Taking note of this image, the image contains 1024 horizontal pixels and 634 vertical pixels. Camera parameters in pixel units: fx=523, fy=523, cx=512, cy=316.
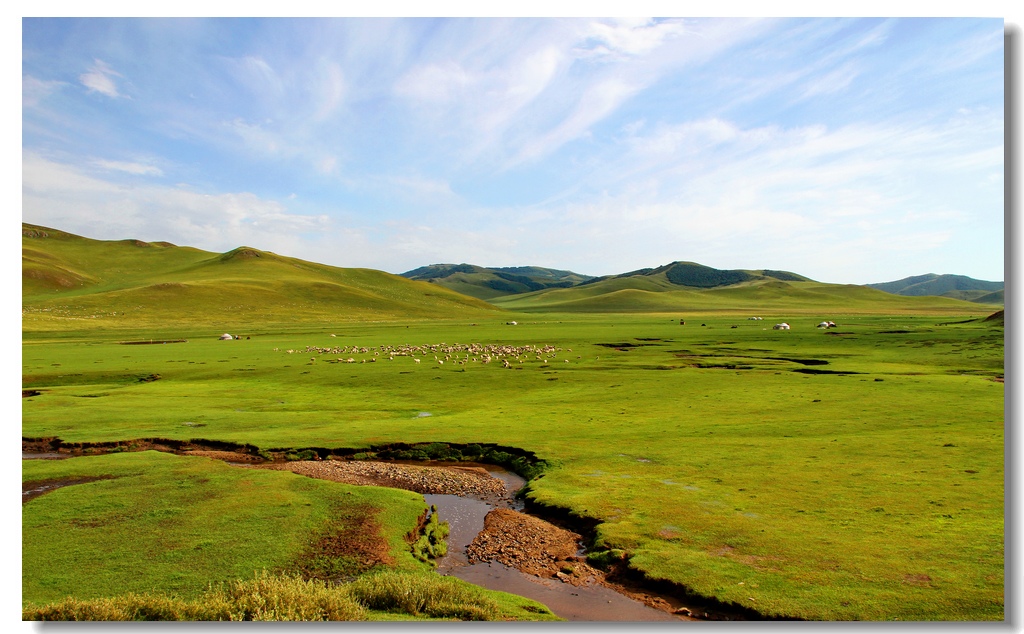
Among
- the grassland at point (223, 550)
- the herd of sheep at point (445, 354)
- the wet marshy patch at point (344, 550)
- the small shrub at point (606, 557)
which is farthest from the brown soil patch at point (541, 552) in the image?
the herd of sheep at point (445, 354)

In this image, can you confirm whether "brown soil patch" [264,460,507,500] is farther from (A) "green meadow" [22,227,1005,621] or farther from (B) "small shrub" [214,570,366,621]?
(B) "small shrub" [214,570,366,621]

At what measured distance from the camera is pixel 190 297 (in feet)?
435

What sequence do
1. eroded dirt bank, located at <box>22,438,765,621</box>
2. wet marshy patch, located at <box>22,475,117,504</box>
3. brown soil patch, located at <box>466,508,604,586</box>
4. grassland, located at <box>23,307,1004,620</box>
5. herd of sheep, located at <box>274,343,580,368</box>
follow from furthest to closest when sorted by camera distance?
herd of sheep, located at <box>274,343,580,368</box>
wet marshy patch, located at <box>22,475,117,504</box>
brown soil patch, located at <box>466,508,604,586</box>
grassland, located at <box>23,307,1004,620</box>
eroded dirt bank, located at <box>22,438,765,621</box>

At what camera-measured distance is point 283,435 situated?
23016 mm

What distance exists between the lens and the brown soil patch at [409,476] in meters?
17.4

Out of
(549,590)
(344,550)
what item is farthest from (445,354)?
(549,590)

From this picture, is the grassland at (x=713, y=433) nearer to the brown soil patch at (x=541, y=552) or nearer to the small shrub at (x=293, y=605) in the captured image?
the brown soil patch at (x=541, y=552)

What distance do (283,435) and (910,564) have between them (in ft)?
72.1

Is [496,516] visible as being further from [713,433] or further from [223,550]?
[713,433]

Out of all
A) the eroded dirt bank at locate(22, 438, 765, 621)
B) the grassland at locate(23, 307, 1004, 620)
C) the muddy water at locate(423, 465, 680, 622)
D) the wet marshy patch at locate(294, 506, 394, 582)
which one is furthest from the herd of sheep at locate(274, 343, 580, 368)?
the muddy water at locate(423, 465, 680, 622)

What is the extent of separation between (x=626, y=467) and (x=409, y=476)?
773cm

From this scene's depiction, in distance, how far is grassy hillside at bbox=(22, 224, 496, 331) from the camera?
11131 cm

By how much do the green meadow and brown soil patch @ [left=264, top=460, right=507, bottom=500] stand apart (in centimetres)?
156
